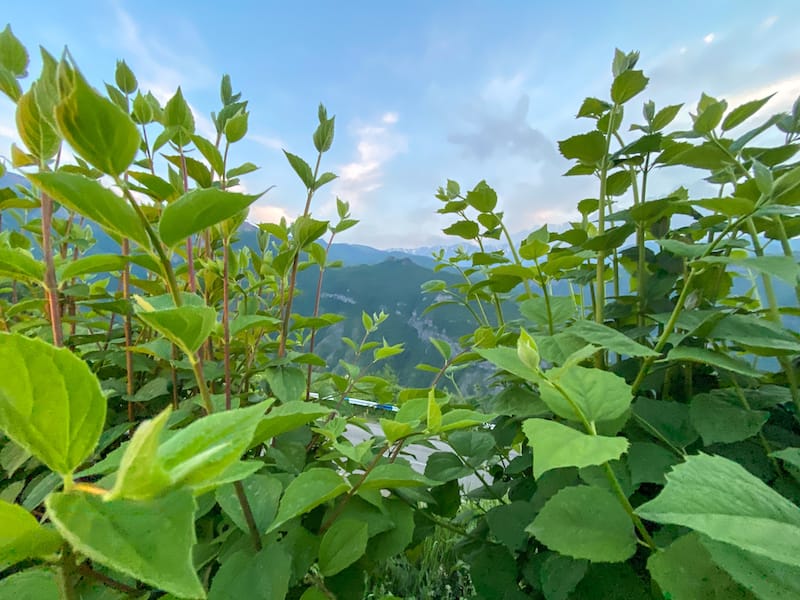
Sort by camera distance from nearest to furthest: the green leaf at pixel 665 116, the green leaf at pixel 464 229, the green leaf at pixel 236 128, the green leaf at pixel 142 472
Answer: the green leaf at pixel 142 472
the green leaf at pixel 236 128
the green leaf at pixel 665 116
the green leaf at pixel 464 229

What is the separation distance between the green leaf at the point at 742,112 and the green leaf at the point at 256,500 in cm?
69

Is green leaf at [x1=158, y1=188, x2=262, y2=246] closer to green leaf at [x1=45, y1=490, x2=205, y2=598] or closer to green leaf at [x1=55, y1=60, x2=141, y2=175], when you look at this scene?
green leaf at [x1=55, y1=60, x2=141, y2=175]

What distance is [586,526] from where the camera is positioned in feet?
1.02

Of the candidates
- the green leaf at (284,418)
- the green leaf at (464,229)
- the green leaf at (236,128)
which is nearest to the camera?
the green leaf at (284,418)

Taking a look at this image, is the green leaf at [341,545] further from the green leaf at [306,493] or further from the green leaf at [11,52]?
the green leaf at [11,52]

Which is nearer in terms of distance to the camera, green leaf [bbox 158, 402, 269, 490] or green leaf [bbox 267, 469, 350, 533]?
green leaf [bbox 158, 402, 269, 490]

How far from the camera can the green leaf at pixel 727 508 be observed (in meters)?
0.18

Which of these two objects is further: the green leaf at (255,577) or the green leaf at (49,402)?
the green leaf at (255,577)

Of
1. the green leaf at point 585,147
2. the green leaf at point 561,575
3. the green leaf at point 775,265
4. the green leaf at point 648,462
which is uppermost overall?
the green leaf at point 585,147

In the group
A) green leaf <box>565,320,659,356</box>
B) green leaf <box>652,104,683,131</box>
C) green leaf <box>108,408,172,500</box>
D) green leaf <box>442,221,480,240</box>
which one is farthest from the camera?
green leaf <box>442,221,480,240</box>

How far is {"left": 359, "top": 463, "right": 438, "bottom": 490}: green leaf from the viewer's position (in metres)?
0.33

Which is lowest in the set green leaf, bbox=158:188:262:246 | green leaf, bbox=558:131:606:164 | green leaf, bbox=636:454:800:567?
green leaf, bbox=636:454:800:567

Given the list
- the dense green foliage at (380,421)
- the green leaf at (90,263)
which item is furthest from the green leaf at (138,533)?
the green leaf at (90,263)

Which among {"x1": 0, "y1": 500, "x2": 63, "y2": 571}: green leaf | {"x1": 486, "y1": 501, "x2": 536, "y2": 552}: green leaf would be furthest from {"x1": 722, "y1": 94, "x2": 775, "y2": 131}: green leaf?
{"x1": 0, "y1": 500, "x2": 63, "y2": 571}: green leaf
